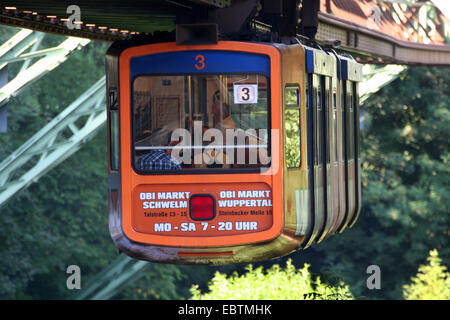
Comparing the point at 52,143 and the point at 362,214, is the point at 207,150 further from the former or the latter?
the point at 362,214

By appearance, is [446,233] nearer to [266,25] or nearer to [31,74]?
[31,74]

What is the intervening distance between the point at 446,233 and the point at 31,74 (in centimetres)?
2164

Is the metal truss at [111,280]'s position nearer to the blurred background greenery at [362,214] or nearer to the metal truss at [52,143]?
the blurred background greenery at [362,214]

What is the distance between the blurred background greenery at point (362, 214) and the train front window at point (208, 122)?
21.7 m

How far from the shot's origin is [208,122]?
9852mm

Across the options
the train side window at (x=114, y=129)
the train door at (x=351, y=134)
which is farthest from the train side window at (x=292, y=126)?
the train door at (x=351, y=134)

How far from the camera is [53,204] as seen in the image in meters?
36.8

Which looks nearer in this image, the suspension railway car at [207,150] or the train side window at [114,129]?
Result: the suspension railway car at [207,150]

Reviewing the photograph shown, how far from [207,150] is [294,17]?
11.8 ft

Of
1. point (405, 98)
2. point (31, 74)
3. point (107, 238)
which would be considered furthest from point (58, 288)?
point (31, 74)

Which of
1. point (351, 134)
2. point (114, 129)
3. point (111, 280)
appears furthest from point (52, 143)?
point (114, 129)

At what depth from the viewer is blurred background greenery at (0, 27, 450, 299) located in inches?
1340

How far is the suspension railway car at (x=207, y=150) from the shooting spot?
9836 millimetres

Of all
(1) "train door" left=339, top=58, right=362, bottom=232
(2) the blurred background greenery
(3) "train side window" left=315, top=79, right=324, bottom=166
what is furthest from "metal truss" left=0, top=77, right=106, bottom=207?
(3) "train side window" left=315, top=79, right=324, bottom=166
